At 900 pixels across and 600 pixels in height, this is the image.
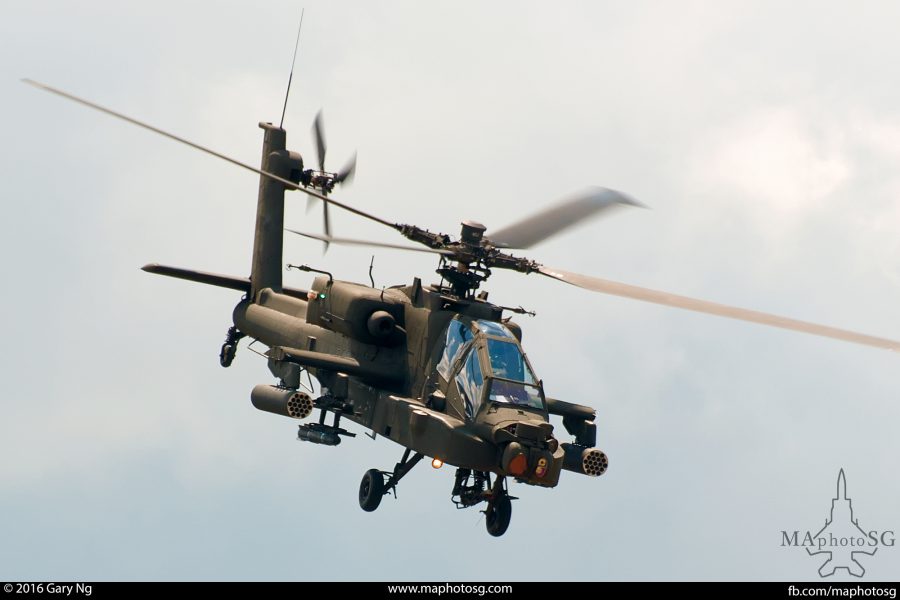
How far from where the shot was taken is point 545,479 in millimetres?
Answer: 23438

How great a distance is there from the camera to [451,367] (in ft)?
82.3

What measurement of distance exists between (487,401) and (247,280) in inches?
465

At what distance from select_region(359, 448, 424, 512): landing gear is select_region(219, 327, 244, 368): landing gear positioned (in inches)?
350

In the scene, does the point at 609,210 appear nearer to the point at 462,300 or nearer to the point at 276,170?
the point at 462,300

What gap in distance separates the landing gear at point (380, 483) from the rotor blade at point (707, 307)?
14.9 feet

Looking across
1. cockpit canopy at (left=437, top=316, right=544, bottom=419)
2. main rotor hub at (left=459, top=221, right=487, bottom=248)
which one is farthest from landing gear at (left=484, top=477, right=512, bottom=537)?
main rotor hub at (left=459, top=221, right=487, bottom=248)

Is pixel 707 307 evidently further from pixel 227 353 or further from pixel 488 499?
pixel 227 353

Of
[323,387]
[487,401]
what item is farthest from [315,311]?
[487,401]

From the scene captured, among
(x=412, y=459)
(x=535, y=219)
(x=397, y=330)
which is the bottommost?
(x=412, y=459)

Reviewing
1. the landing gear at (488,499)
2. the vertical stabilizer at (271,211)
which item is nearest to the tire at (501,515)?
the landing gear at (488,499)

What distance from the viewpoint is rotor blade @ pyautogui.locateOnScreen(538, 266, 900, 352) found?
20828mm

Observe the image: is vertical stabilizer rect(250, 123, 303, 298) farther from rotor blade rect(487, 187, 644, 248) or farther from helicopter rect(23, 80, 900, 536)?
rotor blade rect(487, 187, 644, 248)

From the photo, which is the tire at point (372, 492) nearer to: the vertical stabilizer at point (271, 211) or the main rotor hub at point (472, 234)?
the main rotor hub at point (472, 234)

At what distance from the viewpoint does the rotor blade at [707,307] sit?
20.8 metres
